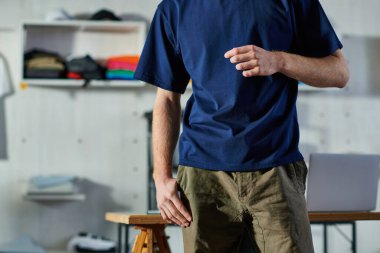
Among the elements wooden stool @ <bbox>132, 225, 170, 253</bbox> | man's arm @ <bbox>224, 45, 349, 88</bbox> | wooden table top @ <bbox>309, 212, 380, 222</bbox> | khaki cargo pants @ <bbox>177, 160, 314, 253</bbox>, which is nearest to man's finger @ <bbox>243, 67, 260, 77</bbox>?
man's arm @ <bbox>224, 45, 349, 88</bbox>

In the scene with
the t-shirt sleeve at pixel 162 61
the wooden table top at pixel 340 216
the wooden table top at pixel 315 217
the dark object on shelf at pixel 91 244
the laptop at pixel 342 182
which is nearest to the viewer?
the t-shirt sleeve at pixel 162 61

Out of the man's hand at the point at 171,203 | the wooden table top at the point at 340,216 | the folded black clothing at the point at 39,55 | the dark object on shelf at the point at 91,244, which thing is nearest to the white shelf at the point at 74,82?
the folded black clothing at the point at 39,55

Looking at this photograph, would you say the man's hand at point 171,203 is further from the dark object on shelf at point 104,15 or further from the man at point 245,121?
the dark object on shelf at point 104,15

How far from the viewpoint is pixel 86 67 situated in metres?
4.26

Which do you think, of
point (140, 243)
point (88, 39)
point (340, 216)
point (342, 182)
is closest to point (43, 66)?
point (88, 39)

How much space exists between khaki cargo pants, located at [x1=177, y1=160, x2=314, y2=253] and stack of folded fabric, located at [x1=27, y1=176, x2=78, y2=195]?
308cm

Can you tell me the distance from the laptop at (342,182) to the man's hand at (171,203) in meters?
1.13

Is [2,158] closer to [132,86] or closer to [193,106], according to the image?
[132,86]

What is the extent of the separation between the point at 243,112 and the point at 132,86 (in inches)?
131

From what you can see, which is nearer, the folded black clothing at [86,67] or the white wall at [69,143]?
the folded black clothing at [86,67]

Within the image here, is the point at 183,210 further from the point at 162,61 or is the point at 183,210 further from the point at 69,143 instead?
the point at 69,143

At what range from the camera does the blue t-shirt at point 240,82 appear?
1.19 m

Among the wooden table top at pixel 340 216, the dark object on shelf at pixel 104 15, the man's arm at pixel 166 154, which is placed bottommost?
the wooden table top at pixel 340 216

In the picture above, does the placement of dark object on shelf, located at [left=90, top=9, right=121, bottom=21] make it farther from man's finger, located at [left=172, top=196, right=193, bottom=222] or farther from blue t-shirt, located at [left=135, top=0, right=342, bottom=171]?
man's finger, located at [left=172, top=196, right=193, bottom=222]
